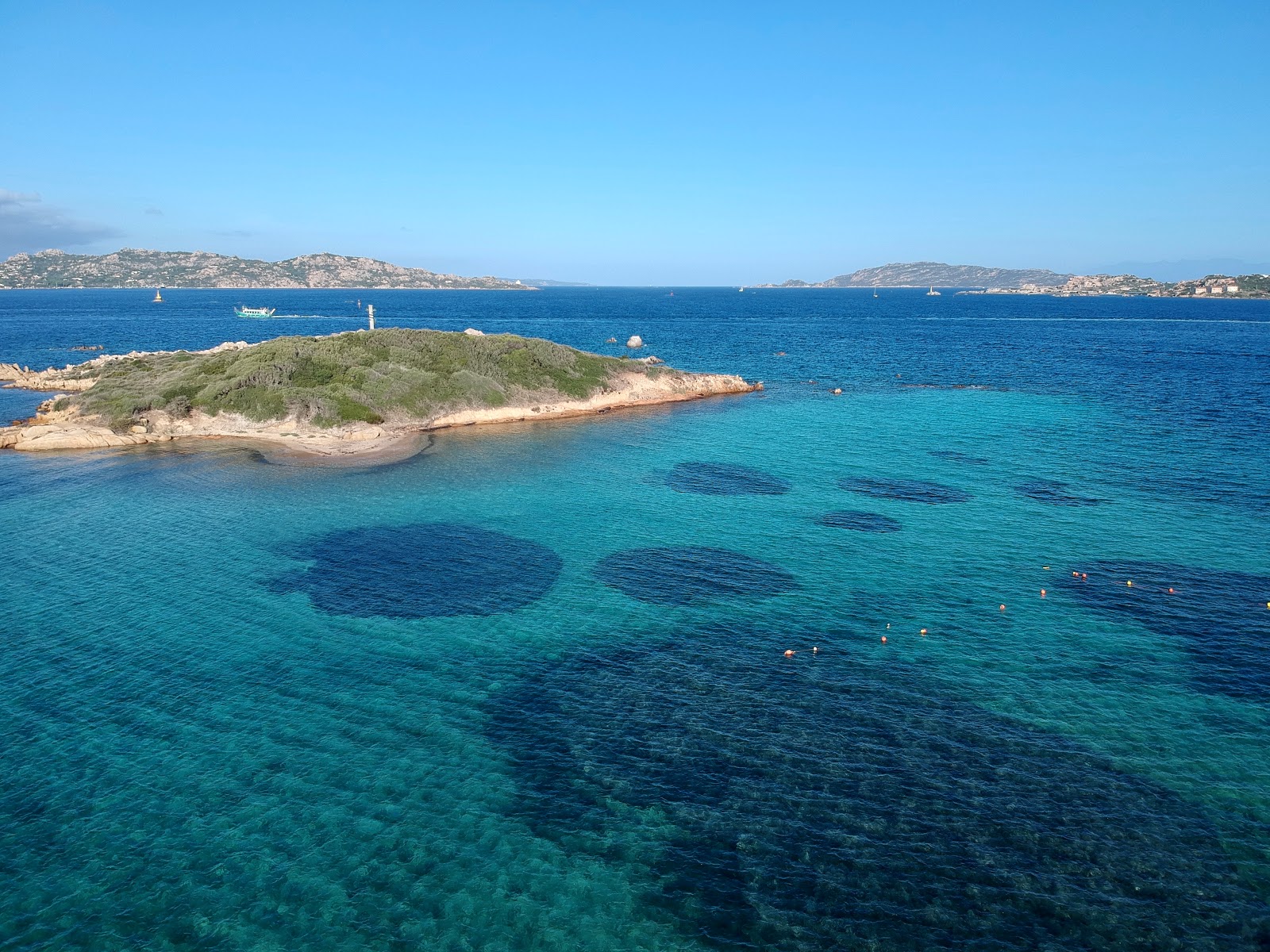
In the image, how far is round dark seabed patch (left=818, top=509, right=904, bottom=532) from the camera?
147 ft

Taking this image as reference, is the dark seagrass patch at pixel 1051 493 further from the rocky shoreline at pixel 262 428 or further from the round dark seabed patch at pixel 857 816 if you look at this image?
the rocky shoreline at pixel 262 428

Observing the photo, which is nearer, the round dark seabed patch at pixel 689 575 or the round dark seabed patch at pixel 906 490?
the round dark seabed patch at pixel 689 575

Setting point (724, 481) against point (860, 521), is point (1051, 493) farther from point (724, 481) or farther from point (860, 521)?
point (724, 481)

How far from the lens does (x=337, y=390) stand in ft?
237

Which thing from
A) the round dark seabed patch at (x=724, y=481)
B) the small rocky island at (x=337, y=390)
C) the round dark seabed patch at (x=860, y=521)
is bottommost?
the round dark seabed patch at (x=860, y=521)

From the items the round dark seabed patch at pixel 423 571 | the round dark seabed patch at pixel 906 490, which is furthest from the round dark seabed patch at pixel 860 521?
the round dark seabed patch at pixel 423 571

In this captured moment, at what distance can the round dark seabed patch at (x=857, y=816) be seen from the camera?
1816 centimetres

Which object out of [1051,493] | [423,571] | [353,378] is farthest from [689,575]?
[353,378]

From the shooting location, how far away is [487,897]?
19016mm

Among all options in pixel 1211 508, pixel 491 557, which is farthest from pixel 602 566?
pixel 1211 508

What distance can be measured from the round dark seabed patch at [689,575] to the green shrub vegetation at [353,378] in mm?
40558

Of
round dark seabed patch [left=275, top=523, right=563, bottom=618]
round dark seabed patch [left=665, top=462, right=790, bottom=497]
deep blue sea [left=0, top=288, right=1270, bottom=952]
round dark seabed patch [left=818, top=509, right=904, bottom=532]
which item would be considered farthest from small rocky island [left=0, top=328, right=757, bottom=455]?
round dark seabed patch [left=818, top=509, right=904, bottom=532]

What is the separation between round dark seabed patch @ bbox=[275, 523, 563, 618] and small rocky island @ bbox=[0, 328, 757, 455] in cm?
2400

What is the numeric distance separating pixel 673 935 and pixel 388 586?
944 inches
